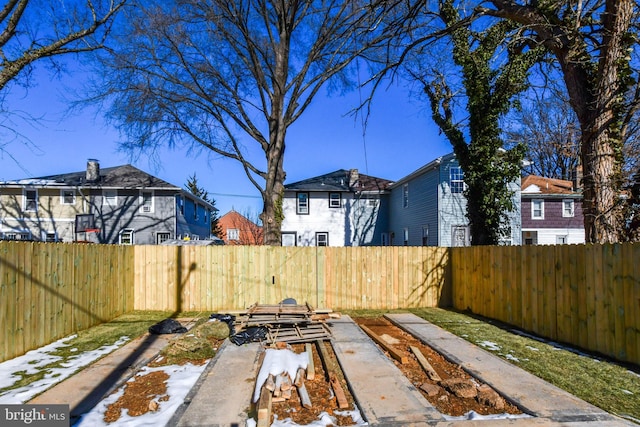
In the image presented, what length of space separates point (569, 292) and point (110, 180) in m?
22.0

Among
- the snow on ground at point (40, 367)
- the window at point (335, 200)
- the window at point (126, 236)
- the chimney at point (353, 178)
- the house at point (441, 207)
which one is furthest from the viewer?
the chimney at point (353, 178)

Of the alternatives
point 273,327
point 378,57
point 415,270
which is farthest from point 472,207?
point 273,327

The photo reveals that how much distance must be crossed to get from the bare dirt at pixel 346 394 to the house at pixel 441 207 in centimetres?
1245

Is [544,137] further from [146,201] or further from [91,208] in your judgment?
[91,208]

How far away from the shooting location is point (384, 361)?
5609mm

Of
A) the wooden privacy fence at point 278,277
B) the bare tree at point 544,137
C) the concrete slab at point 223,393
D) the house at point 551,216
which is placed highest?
the bare tree at point 544,137

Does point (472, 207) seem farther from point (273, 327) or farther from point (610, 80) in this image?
point (273, 327)

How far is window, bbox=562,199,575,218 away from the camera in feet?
72.2

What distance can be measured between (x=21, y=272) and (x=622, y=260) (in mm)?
9055

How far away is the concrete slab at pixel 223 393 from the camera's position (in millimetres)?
3697

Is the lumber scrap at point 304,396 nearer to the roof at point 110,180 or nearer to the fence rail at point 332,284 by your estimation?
the fence rail at point 332,284

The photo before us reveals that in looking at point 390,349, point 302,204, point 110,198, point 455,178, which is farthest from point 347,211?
point 390,349

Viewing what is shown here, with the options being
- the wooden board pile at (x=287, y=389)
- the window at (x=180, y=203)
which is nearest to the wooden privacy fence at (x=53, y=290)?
the wooden board pile at (x=287, y=389)

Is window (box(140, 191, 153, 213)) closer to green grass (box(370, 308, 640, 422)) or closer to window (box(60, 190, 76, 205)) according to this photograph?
window (box(60, 190, 76, 205))
